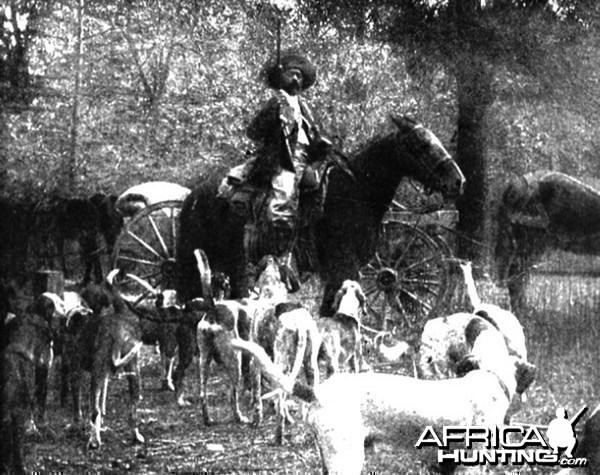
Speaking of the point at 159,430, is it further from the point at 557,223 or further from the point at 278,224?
the point at 557,223

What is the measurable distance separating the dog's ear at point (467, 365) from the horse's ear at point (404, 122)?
1.50 metres

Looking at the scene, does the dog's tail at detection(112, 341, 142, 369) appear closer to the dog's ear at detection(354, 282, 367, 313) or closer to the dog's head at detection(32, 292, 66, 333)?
the dog's head at detection(32, 292, 66, 333)

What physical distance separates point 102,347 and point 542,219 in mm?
3005

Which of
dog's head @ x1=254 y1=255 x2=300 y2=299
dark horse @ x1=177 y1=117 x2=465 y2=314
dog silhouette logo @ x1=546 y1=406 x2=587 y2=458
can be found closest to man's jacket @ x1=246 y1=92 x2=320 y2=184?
dark horse @ x1=177 y1=117 x2=465 y2=314

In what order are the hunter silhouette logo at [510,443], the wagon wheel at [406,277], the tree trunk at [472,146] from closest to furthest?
the hunter silhouette logo at [510,443]
the wagon wheel at [406,277]
the tree trunk at [472,146]

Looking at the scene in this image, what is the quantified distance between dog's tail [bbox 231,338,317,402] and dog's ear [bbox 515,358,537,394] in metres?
1.41

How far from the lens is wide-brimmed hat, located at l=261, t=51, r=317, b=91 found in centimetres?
660

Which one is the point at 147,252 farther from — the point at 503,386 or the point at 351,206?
the point at 503,386

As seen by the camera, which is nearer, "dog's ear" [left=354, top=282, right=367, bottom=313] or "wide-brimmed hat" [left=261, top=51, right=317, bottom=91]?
"dog's ear" [left=354, top=282, right=367, bottom=313]

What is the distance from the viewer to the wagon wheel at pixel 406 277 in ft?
21.5

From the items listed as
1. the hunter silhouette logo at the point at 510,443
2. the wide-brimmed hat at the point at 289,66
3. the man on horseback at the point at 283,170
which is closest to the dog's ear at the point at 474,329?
the hunter silhouette logo at the point at 510,443

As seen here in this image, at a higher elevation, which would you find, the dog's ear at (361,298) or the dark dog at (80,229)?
the dark dog at (80,229)

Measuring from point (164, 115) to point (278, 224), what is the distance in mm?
997

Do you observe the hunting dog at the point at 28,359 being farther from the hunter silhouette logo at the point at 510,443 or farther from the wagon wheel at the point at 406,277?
the hunter silhouette logo at the point at 510,443
